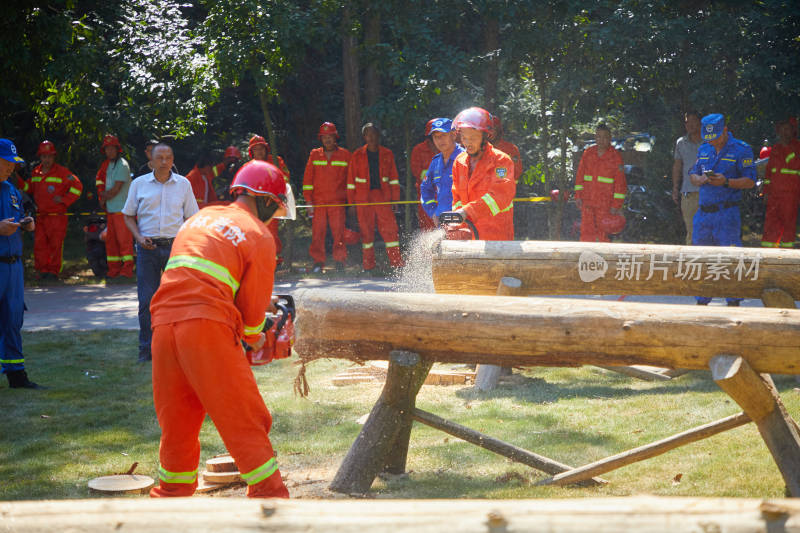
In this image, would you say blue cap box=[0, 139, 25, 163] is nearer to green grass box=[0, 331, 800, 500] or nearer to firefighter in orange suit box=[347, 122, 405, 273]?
green grass box=[0, 331, 800, 500]

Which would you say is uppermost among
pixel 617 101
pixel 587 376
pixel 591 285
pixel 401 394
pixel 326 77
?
pixel 326 77

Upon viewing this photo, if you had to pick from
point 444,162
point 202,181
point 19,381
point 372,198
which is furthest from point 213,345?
point 372,198

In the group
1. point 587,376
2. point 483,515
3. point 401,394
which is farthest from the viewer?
point 587,376

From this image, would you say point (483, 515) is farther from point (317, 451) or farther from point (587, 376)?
point (587, 376)

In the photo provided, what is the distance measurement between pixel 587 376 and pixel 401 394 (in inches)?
126

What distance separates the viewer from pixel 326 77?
16906 mm

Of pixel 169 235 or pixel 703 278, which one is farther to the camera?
pixel 169 235

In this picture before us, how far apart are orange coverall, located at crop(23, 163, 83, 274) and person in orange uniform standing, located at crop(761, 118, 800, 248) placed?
10.3 metres

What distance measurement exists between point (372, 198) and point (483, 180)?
6472 millimetres

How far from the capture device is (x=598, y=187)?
1148 cm

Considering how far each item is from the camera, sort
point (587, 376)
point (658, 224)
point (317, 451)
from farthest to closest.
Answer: point (658, 224) < point (587, 376) < point (317, 451)

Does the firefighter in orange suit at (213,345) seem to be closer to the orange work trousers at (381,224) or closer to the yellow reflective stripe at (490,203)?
the yellow reflective stripe at (490,203)

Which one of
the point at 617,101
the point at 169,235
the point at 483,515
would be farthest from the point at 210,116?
the point at 483,515

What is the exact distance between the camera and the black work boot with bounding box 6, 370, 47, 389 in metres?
Answer: 6.96
